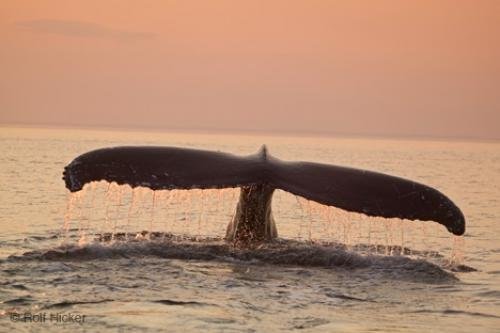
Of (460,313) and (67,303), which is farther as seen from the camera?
(460,313)

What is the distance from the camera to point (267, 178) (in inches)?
355

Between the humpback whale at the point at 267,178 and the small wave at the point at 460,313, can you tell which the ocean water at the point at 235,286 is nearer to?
the small wave at the point at 460,313

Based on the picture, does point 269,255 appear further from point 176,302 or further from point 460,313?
point 460,313

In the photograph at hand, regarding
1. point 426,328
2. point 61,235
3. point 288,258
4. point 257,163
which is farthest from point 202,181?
point 61,235

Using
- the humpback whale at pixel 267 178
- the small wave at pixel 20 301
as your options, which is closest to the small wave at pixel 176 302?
the small wave at pixel 20 301

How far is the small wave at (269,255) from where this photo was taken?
361 inches

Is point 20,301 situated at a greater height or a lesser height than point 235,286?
lesser

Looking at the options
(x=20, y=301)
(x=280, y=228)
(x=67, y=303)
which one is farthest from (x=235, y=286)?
(x=280, y=228)

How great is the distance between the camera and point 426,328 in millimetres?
7090

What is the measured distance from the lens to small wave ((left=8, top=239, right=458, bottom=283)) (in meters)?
9.16

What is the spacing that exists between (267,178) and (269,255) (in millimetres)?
986

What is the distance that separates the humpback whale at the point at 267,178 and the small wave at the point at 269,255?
82cm

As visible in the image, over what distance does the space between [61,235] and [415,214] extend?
22.0ft

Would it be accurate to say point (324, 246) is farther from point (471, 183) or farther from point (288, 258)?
point (471, 183)
